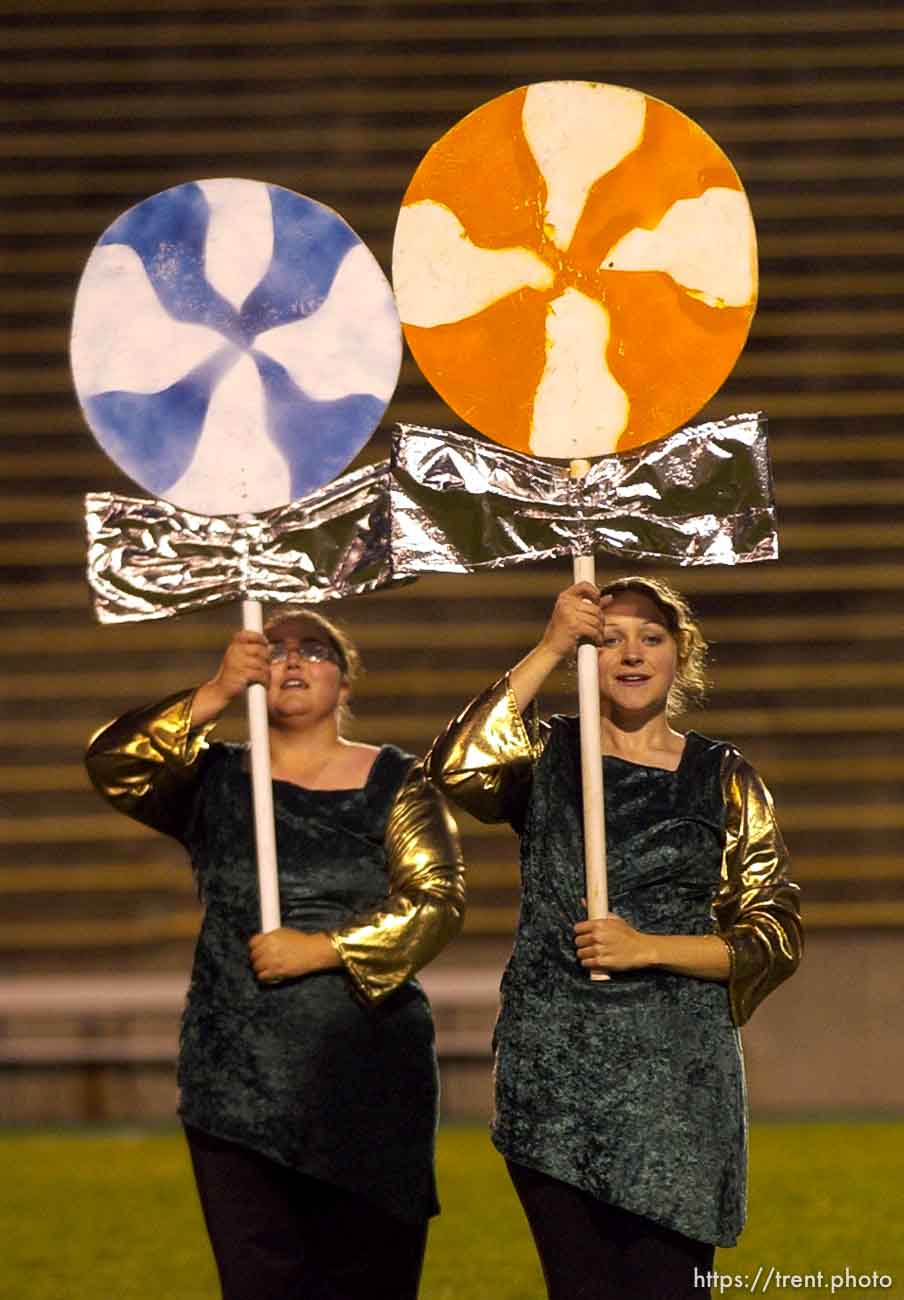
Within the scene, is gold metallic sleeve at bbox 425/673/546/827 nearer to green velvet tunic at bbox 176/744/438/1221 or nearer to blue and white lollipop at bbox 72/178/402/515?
green velvet tunic at bbox 176/744/438/1221

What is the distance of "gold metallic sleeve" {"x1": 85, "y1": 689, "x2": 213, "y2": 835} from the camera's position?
2.84m

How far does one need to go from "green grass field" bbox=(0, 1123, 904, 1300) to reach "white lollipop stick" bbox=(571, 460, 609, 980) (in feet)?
5.83

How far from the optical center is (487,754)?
2578 millimetres

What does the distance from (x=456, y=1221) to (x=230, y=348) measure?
8.39 feet

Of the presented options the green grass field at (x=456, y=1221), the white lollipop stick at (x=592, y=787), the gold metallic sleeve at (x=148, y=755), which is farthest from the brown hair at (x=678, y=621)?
the green grass field at (x=456, y=1221)

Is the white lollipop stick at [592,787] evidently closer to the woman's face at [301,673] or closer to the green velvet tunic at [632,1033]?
the green velvet tunic at [632,1033]

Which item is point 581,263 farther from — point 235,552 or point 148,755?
point 148,755

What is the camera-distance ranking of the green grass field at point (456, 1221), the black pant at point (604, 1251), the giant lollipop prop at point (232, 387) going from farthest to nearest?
1. the green grass field at point (456, 1221)
2. the giant lollipop prop at point (232, 387)
3. the black pant at point (604, 1251)

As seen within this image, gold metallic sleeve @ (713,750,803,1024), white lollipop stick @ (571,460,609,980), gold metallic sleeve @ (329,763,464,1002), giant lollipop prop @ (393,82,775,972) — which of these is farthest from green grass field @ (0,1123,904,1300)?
giant lollipop prop @ (393,82,775,972)

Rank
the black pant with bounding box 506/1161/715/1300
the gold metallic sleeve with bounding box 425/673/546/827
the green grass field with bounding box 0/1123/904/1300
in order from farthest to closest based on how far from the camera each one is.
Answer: the green grass field with bounding box 0/1123/904/1300, the gold metallic sleeve with bounding box 425/673/546/827, the black pant with bounding box 506/1161/715/1300

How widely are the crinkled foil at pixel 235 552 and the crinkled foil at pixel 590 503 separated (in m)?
0.16

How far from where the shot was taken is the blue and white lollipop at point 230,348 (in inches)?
111

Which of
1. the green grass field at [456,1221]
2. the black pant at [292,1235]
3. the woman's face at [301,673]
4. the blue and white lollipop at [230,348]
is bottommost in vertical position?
the green grass field at [456,1221]

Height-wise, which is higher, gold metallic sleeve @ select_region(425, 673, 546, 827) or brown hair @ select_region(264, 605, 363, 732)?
brown hair @ select_region(264, 605, 363, 732)
